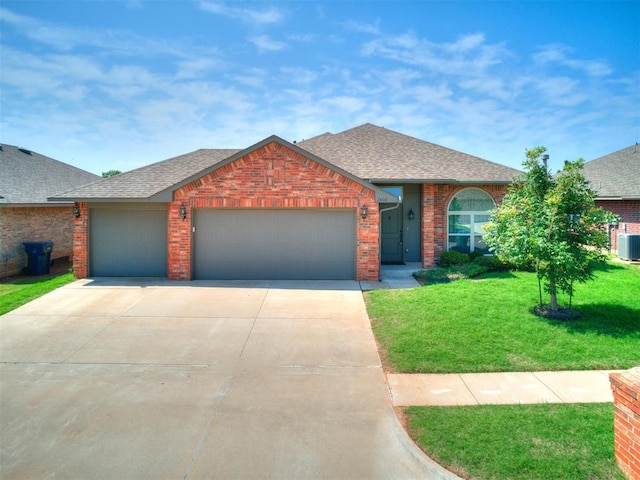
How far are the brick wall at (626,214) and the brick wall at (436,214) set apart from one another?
22.4ft

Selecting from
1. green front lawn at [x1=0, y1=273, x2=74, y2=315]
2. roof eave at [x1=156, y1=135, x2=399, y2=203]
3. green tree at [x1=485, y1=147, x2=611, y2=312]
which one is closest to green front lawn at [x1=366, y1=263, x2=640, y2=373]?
green tree at [x1=485, y1=147, x2=611, y2=312]

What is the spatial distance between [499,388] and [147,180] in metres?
12.7

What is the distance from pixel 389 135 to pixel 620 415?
15.8 m

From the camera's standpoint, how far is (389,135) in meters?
18.1

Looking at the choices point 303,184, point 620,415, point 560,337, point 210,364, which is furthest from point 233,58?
point 620,415

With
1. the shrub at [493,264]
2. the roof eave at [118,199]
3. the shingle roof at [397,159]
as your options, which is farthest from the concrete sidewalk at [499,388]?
the roof eave at [118,199]

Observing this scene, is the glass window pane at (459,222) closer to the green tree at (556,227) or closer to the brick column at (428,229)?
the brick column at (428,229)

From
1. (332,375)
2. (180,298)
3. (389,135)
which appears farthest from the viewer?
(389,135)

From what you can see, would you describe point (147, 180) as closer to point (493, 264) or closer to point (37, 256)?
point (37, 256)

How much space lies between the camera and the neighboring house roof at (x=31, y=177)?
577 inches

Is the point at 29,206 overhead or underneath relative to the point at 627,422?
overhead

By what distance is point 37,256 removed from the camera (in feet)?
46.5

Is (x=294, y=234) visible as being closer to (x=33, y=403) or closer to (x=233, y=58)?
(x=233, y=58)

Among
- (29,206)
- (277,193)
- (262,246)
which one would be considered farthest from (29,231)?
(277,193)
